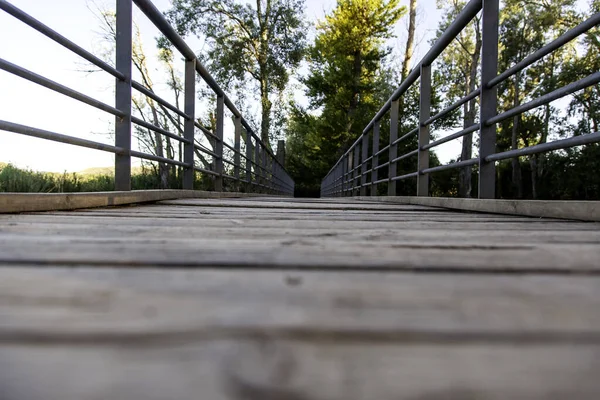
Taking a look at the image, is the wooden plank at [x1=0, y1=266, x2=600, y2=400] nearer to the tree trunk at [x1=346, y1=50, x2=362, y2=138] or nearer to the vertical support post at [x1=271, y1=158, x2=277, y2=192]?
the vertical support post at [x1=271, y1=158, x2=277, y2=192]

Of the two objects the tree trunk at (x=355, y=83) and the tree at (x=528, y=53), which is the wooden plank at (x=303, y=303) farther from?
the tree at (x=528, y=53)

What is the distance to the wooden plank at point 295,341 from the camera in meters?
0.26

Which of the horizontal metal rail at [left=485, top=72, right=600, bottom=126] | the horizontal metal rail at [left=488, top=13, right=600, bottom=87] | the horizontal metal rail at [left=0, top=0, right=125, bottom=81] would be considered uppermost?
the horizontal metal rail at [left=0, top=0, right=125, bottom=81]

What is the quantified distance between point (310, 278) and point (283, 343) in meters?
0.17

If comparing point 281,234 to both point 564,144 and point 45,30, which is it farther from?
point 45,30

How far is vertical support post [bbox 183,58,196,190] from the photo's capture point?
2918 millimetres

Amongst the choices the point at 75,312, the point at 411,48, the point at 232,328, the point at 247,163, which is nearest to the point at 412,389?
the point at 232,328

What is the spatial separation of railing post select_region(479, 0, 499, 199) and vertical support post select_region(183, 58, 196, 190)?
6.96ft

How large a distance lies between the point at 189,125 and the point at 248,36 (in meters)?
10.8

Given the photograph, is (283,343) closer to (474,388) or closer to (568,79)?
(474,388)

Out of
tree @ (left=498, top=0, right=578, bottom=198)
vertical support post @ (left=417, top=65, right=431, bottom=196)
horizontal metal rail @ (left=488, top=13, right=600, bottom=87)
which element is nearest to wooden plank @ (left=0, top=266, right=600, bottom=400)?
horizontal metal rail @ (left=488, top=13, right=600, bottom=87)

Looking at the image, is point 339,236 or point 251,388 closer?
point 251,388

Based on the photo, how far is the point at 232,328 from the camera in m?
0.31

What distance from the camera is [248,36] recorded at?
12359 mm
